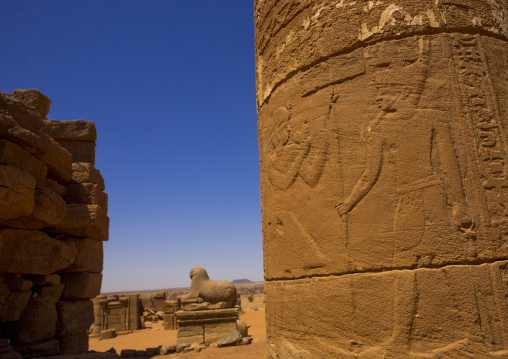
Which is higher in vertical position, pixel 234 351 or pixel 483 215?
pixel 483 215

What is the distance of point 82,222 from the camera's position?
21.0ft

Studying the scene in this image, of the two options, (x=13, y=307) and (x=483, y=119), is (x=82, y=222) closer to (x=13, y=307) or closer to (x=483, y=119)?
(x=13, y=307)

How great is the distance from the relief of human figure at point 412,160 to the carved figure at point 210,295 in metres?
8.14

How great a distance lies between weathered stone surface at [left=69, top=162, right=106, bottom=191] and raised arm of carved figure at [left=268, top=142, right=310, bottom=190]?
525cm

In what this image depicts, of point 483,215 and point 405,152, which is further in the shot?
point 405,152

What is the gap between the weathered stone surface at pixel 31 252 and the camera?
5.18m

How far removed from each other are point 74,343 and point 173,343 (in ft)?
14.9

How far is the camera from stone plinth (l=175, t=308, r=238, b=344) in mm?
9172

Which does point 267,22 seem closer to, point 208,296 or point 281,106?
point 281,106

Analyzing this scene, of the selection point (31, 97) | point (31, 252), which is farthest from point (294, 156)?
point (31, 97)

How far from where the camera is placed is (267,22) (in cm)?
300

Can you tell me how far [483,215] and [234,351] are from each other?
731cm

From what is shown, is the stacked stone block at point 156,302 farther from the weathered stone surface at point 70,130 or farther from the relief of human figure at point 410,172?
the relief of human figure at point 410,172

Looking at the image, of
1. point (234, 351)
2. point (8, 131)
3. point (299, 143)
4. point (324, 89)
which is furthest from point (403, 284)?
point (234, 351)
